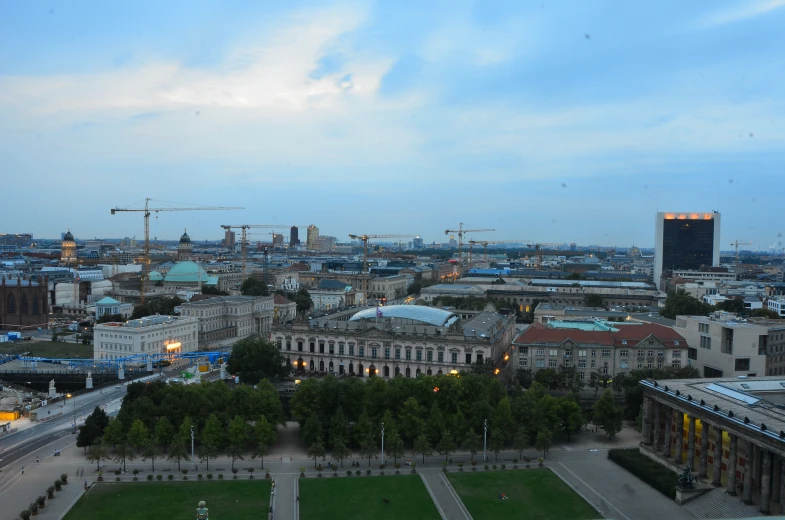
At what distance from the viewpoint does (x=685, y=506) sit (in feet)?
151

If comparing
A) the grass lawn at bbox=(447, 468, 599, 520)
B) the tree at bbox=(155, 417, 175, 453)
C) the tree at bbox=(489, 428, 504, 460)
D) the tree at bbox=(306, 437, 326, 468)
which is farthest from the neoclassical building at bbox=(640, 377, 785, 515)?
the tree at bbox=(155, 417, 175, 453)

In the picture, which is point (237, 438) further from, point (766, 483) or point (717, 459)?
point (766, 483)

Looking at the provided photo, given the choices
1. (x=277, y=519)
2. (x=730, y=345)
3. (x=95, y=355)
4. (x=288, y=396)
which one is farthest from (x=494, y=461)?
(x=95, y=355)

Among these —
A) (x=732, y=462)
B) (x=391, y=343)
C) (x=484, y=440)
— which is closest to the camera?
(x=732, y=462)

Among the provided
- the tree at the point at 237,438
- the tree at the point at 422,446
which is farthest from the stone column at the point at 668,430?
the tree at the point at 237,438

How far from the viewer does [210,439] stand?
53281 millimetres

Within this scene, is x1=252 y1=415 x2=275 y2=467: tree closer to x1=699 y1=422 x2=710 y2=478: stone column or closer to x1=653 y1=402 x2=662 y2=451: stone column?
x1=653 y1=402 x2=662 y2=451: stone column

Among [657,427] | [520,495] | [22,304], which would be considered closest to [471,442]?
[520,495]

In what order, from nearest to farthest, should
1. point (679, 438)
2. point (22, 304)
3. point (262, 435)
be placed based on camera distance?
point (679, 438) → point (262, 435) → point (22, 304)

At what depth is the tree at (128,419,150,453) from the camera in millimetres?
52969

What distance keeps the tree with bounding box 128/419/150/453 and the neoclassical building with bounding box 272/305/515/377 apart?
32811 mm

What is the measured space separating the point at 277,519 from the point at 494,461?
1959 centimetres

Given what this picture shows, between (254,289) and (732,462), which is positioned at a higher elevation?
(254,289)

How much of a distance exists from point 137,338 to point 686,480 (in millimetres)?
73782
